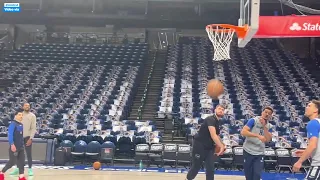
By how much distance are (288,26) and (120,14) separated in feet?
53.0

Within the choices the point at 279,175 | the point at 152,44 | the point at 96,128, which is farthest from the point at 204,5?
the point at 279,175

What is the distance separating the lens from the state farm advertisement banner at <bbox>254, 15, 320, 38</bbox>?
11.4 m

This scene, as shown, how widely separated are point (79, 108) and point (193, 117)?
4394mm

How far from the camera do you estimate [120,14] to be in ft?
85.4

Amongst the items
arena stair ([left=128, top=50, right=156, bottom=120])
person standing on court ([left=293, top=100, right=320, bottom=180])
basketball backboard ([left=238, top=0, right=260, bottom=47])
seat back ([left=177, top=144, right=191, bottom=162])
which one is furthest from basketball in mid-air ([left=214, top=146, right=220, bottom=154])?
arena stair ([left=128, top=50, right=156, bottom=120])

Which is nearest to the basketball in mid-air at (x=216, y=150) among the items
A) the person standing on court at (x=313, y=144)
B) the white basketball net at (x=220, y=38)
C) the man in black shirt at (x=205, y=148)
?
the man in black shirt at (x=205, y=148)

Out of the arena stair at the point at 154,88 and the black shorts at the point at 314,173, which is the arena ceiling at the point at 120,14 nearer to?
the arena stair at the point at 154,88

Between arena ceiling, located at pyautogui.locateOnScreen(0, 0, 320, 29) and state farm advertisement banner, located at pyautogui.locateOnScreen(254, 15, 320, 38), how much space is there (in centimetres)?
1360

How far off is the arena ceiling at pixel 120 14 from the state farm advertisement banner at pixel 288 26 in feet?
44.6

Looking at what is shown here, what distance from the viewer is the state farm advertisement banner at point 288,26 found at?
37.3ft

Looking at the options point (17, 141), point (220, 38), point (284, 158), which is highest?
point (220, 38)

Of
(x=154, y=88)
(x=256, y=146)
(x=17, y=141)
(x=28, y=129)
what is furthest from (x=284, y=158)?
(x=154, y=88)

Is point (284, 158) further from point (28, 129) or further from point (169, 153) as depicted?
point (28, 129)

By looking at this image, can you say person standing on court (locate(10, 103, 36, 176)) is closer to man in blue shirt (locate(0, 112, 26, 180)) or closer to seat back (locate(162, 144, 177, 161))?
man in blue shirt (locate(0, 112, 26, 180))
